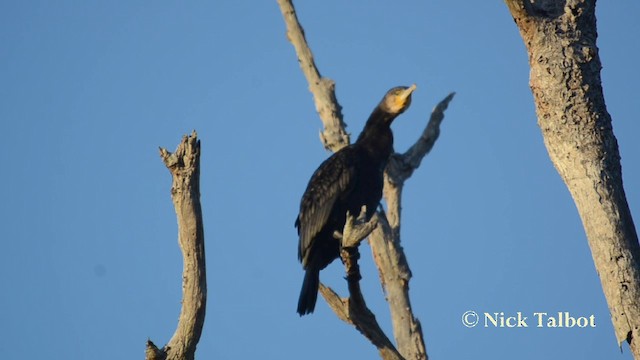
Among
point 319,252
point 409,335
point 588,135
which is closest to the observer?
point 588,135

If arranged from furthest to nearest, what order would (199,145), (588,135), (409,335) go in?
1. (409,335)
2. (588,135)
3. (199,145)

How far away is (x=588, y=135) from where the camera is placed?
6.87m

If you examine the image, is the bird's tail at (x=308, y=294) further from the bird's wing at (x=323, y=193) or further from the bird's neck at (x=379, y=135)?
the bird's neck at (x=379, y=135)

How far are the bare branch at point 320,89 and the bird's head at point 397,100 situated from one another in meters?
2.79

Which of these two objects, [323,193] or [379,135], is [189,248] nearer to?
[323,193]

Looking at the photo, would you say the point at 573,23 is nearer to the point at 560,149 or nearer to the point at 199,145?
the point at 560,149

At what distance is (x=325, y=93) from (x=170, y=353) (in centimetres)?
680

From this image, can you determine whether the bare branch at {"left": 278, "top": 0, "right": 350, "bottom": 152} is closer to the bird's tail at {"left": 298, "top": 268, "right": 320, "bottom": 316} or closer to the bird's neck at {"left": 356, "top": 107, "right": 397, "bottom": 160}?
the bird's neck at {"left": 356, "top": 107, "right": 397, "bottom": 160}

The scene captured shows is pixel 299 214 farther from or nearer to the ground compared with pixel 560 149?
farther from the ground

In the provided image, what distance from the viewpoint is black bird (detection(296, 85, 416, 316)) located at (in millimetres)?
9094

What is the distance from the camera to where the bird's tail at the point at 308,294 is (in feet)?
27.9

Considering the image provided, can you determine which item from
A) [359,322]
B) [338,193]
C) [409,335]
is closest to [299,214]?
[338,193]

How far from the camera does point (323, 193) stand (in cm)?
923

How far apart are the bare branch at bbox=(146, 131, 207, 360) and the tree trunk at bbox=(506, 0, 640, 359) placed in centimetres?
223
